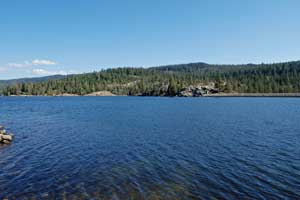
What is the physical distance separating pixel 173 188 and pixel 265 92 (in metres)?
187

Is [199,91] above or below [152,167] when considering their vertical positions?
above

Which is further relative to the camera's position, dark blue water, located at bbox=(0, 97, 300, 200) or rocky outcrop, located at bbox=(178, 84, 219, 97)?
rocky outcrop, located at bbox=(178, 84, 219, 97)

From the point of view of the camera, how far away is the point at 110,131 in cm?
3847

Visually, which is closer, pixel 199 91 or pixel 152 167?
pixel 152 167

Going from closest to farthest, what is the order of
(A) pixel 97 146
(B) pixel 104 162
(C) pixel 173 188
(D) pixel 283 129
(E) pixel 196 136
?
1. (C) pixel 173 188
2. (B) pixel 104 162
3. (A) pixel 97 146
4. (E) pixel 196 136
5. (D) pixel 283 129

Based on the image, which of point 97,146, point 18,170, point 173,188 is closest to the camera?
point 173,188

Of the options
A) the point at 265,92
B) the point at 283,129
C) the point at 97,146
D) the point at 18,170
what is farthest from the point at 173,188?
the point at 265,92

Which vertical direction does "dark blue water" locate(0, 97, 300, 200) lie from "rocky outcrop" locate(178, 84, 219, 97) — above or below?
below

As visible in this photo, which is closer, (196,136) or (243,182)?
(243,182)

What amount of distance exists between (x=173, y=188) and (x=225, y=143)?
48.6ft

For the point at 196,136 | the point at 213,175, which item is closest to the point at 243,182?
the point at 213,175

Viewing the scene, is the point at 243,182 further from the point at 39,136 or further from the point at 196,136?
the point at 39,136

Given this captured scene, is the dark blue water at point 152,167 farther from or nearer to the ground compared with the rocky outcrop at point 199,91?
nearer to the ground

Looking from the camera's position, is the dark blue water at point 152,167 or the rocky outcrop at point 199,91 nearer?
the dark blue water at point 152,167
